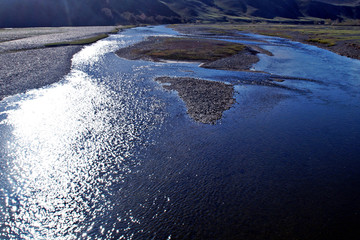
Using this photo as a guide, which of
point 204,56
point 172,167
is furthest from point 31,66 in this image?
point 172,167

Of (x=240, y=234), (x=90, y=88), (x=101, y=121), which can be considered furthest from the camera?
(x=90, y=88)

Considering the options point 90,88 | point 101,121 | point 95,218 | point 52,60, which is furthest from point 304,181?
point 52,60

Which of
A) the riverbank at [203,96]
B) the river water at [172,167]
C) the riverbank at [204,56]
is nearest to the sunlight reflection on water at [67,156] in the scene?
the river water at [172,167]

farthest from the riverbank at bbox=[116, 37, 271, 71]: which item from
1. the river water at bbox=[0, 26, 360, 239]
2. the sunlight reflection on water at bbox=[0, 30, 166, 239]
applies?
the sunlight reflection on water at bbox=[0, 30, 166, 239]

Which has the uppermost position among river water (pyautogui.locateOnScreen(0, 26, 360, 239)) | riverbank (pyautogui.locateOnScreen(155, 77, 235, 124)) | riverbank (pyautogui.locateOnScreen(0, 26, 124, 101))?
riverbank (pyautogui.locateOnScreen(0, 26, 124, 101))

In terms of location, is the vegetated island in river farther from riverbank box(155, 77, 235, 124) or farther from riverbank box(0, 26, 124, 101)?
riverbank box(0, 26, 124, 101)

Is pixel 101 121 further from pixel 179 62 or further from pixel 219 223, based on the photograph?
pixel 179 62

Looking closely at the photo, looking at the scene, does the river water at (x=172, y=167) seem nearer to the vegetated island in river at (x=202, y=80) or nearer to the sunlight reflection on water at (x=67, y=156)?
the sunlight reflection on water at (x=67, y=156)

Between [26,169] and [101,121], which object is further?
[101,121]
